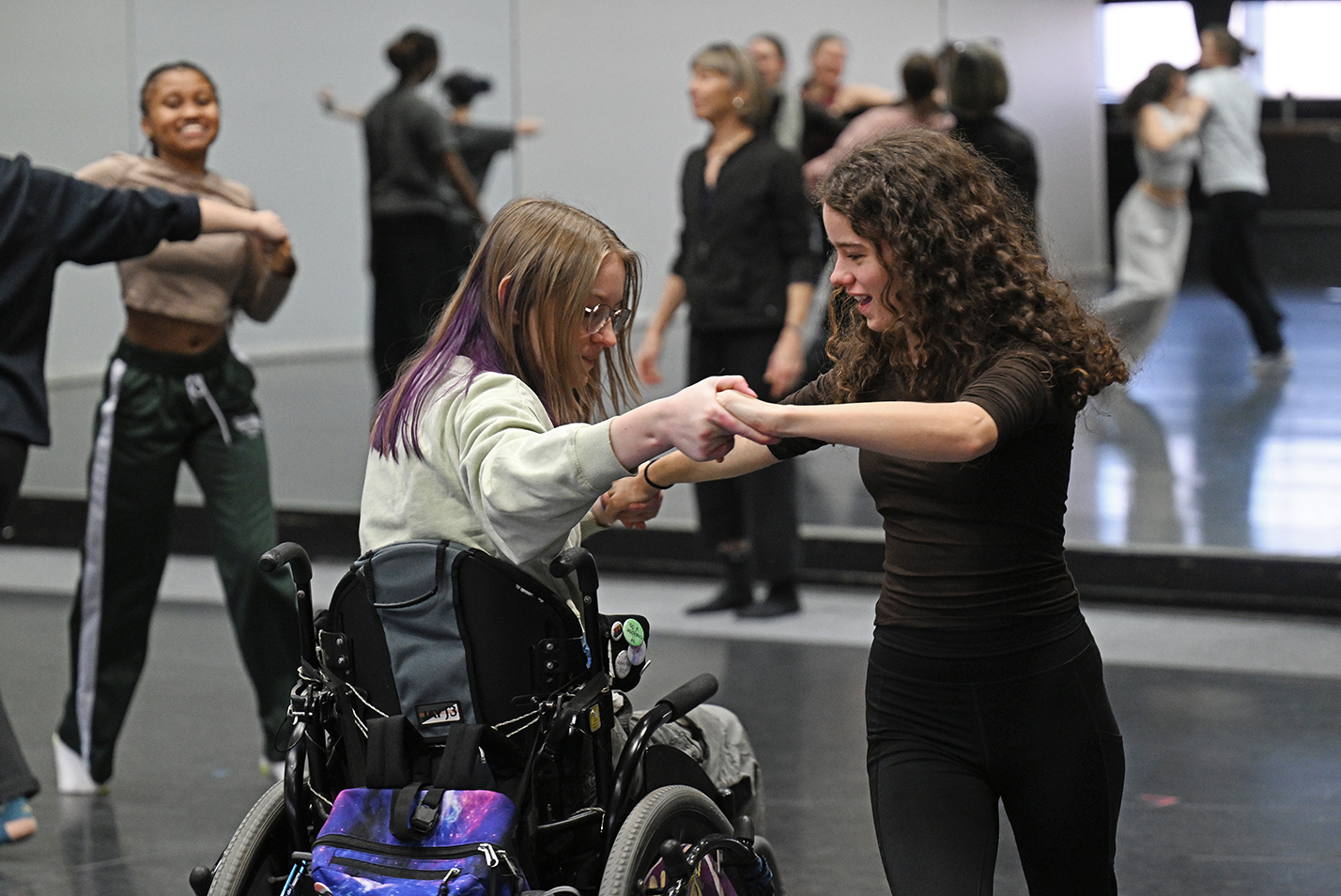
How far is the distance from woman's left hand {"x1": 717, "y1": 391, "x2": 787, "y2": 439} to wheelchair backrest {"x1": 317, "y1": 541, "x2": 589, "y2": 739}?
1.07 ft

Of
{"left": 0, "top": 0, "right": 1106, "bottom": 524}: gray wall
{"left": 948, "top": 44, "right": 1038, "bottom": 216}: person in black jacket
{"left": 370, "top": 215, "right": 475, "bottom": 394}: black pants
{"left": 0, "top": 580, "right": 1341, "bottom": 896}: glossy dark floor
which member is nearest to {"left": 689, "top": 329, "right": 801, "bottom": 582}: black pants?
{"left": 0, "top": 580, "right": 1341, "bottom": 896}: glossy dark floor

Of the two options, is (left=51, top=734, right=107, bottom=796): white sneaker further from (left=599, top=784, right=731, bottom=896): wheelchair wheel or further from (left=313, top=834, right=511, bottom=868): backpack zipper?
(left=599, top=784, right=731, bottom=896): wheelchair wheel

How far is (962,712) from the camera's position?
1.88 meters

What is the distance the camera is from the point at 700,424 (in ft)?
5.68

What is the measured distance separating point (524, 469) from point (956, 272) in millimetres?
547

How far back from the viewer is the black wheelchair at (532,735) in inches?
72.9

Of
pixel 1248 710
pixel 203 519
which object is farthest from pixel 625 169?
pixel 1248 710

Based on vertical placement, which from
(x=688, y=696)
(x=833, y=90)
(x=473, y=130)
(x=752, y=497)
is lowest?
(x=752, y=497)

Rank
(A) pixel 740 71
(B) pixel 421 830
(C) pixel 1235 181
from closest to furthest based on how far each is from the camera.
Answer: (B) pixel 421 830 → (A) pixel 740 71 → (C) pixel 1235 181

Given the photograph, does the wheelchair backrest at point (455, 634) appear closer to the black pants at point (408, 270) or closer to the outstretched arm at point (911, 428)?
the outstretched arm at point (911, 428)

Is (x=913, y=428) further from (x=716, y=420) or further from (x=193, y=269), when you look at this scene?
(x=193, y=269)

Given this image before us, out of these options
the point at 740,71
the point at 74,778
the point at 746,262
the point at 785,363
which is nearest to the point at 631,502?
the point at 74,778

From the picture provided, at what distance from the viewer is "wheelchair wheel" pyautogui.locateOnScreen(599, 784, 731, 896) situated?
5.93 ft

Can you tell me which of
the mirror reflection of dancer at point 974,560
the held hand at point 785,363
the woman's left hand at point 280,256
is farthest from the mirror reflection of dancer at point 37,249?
the held hand at point 785,363
